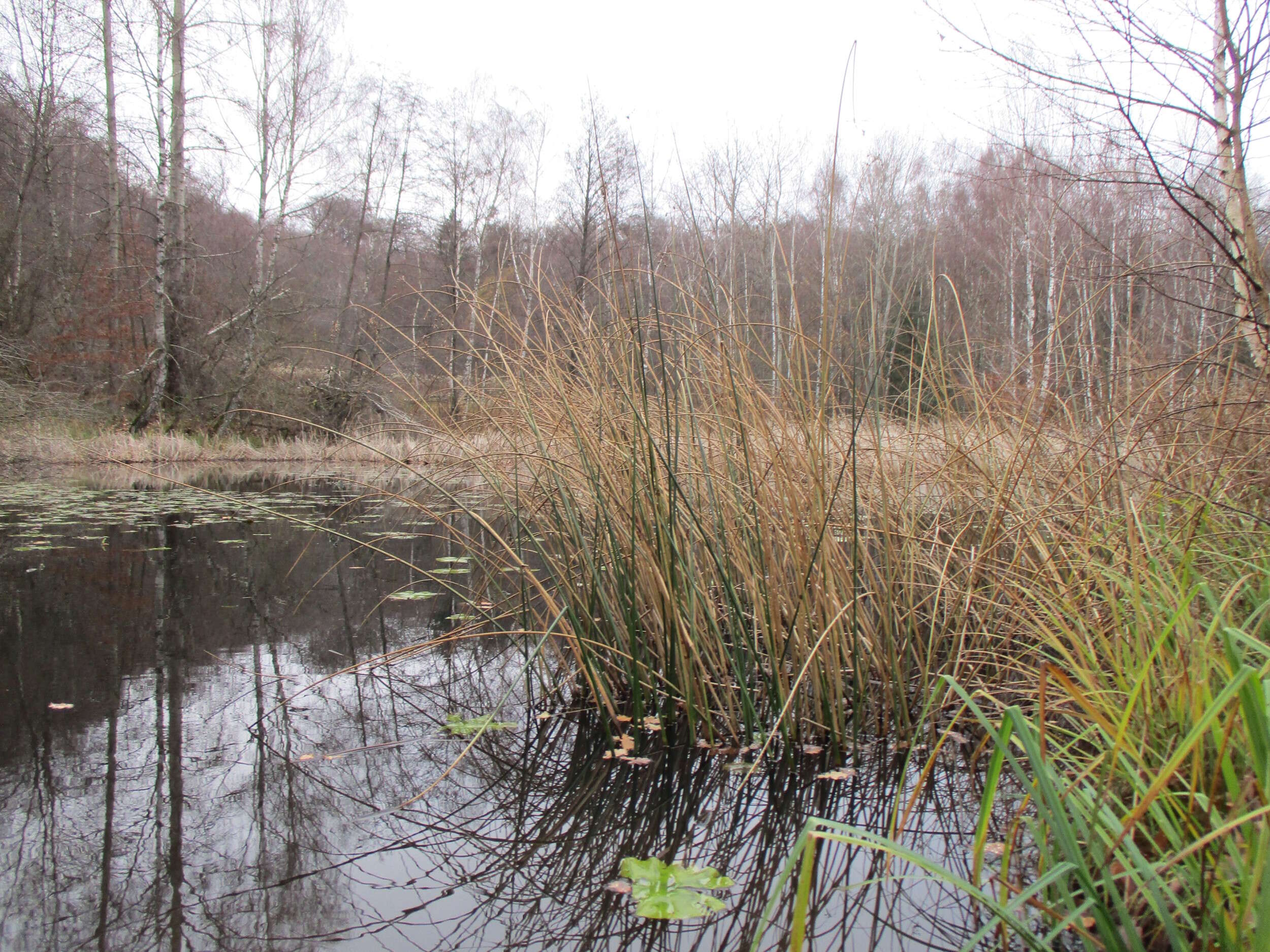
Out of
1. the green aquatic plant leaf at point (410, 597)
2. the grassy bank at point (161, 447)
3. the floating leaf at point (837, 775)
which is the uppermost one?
the grassy bank at point (161, 447)

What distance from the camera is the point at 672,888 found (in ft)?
4.14

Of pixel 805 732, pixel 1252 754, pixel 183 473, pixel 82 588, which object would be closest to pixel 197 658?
pixel 82 588

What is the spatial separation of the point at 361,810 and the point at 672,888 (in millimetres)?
659

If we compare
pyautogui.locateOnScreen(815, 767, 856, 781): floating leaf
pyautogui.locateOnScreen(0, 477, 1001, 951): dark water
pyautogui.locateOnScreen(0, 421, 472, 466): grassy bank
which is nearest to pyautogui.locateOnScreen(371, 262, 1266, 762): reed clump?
pyautogui.locateOnScreen(815, 767, 856, 781): floating leaf

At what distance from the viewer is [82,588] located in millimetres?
3396

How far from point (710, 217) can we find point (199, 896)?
5.78 ft

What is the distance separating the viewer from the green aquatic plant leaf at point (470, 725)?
6.35 ft

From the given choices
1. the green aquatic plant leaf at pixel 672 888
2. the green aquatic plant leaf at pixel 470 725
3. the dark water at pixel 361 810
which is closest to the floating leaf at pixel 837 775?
the dark water at pixel 361 810

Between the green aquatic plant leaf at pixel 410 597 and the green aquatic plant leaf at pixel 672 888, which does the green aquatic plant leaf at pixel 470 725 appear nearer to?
the green aquatic plant leaf at pixel 672 888

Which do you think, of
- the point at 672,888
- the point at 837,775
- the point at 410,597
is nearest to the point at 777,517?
the point at 837,775

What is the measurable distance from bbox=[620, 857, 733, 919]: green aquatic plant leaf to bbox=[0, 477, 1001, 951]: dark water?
22mm

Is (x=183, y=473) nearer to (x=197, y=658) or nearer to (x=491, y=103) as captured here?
(x=197, y=658)

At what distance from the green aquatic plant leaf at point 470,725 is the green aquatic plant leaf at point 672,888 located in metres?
0.71

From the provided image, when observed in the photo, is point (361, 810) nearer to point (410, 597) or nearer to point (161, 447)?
point (410, 597)
